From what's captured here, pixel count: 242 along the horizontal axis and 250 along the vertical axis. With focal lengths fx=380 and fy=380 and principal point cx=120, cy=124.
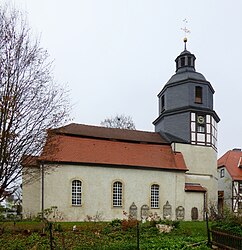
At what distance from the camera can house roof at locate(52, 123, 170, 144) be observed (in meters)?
30.9

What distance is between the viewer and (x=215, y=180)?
114 feet

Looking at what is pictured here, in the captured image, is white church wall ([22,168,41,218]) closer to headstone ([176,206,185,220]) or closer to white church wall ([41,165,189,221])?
white church wall ([41,165,189,221])

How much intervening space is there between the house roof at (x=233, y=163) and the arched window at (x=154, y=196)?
13380 mm

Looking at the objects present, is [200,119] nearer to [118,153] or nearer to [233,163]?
[118,153]

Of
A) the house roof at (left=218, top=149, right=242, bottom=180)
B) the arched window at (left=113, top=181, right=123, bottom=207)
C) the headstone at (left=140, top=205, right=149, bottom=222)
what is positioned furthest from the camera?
the house roof at (left=218, top=149, right=242, bottom=180)

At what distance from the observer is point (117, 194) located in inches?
1184

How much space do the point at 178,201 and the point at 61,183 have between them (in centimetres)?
982

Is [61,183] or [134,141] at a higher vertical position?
[134,141]

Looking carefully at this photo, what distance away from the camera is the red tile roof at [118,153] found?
29125 millimetres

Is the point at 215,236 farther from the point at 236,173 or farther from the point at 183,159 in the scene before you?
the point at 236,173

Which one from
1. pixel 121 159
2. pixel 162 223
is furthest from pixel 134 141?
pixel 162 223

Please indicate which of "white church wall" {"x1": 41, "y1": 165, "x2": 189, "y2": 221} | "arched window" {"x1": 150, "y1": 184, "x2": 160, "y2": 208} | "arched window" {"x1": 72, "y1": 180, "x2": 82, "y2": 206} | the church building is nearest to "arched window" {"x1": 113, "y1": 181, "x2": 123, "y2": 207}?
the church building

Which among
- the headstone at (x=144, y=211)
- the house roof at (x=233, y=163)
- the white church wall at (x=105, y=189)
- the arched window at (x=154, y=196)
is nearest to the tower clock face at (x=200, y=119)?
the white church wall at (x=105, y=189)

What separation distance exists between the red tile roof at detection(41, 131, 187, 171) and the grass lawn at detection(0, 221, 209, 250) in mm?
10864
